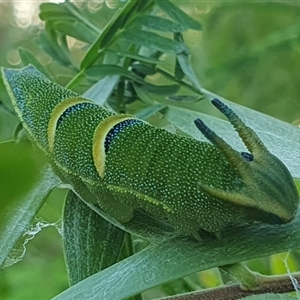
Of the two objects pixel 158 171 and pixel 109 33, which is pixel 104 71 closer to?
pixel 109 33

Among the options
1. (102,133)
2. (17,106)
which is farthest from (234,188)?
(17,106)

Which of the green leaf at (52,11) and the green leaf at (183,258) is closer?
the green leaf at (183,258)

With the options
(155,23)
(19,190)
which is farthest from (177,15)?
(19,190)

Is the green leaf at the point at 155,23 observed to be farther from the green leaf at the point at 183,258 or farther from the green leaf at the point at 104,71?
the green leaf at the point at 183,258

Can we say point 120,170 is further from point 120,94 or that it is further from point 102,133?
point 120,94

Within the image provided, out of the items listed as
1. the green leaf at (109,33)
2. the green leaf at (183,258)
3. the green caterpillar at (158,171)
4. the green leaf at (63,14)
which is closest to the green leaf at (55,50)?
the green leaf at (63,14)

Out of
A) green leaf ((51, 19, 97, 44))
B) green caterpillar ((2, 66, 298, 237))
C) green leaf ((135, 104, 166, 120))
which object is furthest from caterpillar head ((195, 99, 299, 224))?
green leaf ((51, 19, 97, 44))

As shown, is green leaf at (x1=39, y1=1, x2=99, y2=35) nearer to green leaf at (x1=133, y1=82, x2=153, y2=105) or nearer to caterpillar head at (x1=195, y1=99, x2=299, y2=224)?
green leaf at (x1=133, y1=82, x2=153, y2=105)
